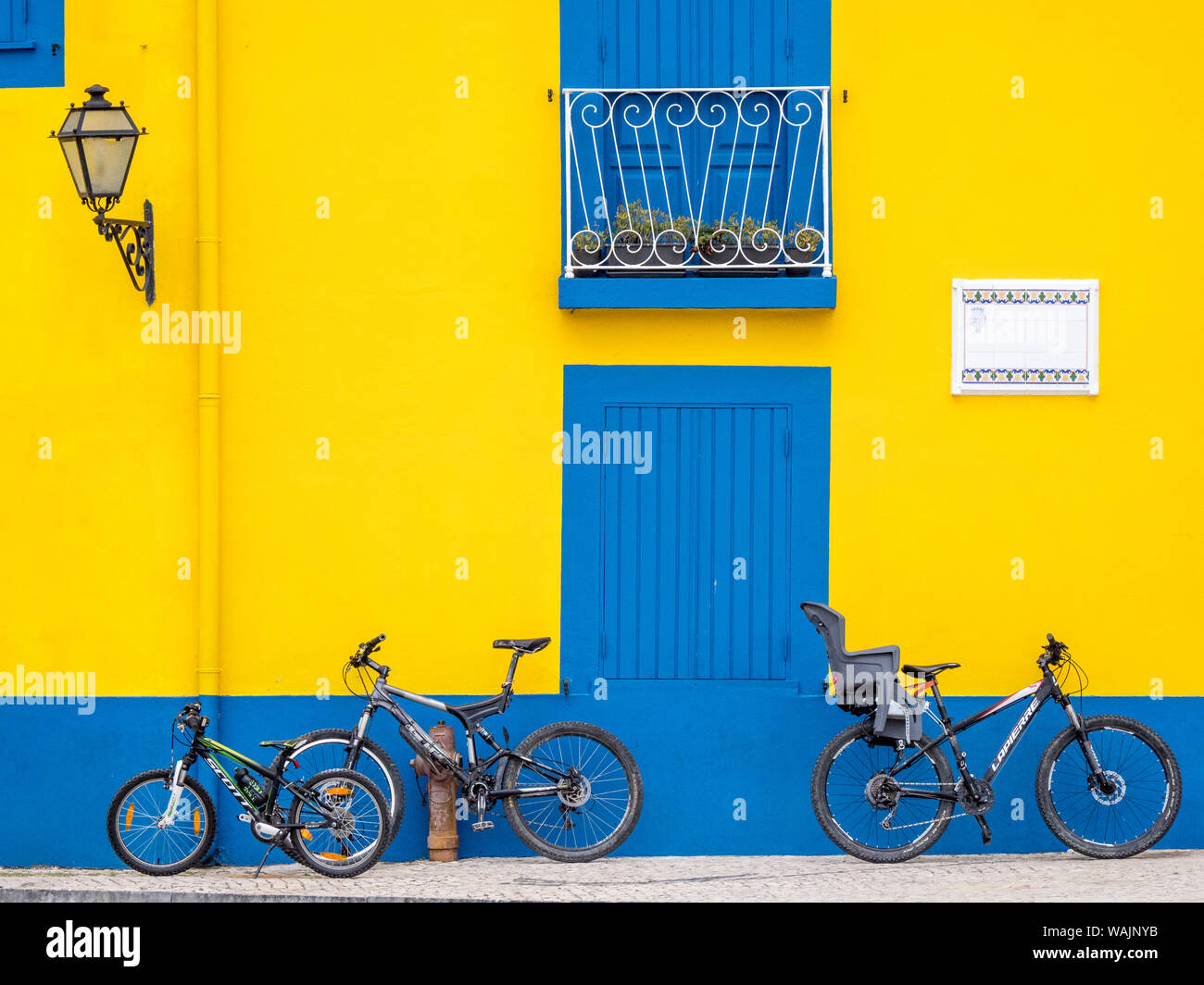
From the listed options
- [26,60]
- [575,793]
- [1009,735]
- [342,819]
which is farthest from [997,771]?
[26,60]

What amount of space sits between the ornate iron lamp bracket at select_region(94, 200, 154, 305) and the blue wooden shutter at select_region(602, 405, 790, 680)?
292cm

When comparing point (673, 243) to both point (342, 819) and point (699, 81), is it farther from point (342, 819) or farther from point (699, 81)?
point (342, 819)

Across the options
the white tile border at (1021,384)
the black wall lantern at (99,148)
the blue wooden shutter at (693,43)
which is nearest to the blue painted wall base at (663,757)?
the white tile border at (1021,384)

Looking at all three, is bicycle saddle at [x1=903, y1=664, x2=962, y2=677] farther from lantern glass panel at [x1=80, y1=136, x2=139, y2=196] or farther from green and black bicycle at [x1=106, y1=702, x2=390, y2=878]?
lantern glass panel at [x1=80, y1=136, x2=139, y2=196]

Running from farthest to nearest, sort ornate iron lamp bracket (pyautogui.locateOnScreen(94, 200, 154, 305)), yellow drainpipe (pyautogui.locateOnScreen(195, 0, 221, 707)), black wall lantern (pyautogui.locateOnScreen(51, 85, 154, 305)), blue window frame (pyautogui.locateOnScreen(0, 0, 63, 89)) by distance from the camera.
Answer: blue window frame (pyautogui.locateOnScreen(0, 0, 63, 89)), yellow drainpipe (pyautogui.locateOnScreen(195, 0, 221, 707)), ornate iron lamp bracket (pyautogui.locateOnScreen(94, 200, 154, 305)), black wall lantern (pyautogui.locateOnScreen(51, 85, 154, 305))

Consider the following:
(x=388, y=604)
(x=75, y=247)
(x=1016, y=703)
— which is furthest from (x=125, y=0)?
(x=1016, y=703)

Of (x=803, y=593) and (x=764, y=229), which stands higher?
(x=764, y=229)

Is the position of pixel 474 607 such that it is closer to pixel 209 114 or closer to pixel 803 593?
pixel 803 593

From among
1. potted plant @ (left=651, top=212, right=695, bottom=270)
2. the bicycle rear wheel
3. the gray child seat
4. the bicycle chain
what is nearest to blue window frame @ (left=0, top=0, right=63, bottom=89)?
potted plant @ (left=651, top=212, right=695, bottom=270)

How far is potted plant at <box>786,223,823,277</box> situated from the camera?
25.9 feet

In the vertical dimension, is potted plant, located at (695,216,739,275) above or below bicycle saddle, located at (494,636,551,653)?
above

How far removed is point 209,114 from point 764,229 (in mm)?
3471

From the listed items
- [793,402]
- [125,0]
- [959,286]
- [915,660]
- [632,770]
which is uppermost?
[125,0]

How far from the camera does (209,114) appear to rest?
7.96 meters
